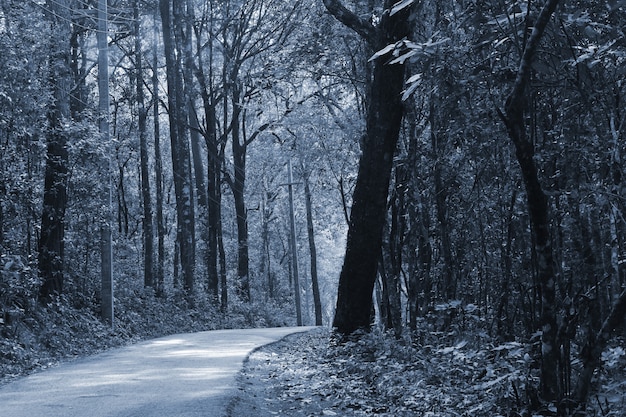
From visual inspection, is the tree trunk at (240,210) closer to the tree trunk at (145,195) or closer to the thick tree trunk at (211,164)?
the thick tree trunk at (211,164)

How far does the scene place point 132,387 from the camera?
9.49 meters

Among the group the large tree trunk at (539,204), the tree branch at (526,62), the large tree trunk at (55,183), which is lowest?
the large tree trunk at (539,204)

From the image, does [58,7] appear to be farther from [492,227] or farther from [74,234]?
[492,227]

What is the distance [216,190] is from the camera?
3878 cm

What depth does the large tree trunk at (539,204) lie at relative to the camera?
605 cm

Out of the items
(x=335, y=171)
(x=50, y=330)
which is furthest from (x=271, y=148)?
(x=50, y=330)

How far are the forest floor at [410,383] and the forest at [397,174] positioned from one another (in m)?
0.14

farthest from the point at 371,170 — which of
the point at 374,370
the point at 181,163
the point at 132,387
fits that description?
the point at 181,163

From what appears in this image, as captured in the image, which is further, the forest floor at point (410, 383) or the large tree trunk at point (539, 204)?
the forest floor at point (410, 383)

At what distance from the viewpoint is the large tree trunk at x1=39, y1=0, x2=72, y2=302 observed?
19.2 meters

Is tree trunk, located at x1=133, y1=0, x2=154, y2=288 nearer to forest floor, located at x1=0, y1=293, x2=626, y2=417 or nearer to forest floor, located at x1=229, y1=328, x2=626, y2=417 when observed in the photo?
forest floor, located at x1=0, y1=293, x2=626, y2=417

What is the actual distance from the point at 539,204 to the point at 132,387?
5709mm

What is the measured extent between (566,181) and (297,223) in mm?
58964

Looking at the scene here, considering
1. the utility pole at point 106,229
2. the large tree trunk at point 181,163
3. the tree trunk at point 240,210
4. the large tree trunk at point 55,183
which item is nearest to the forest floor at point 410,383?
the utility pole at point 106,229
